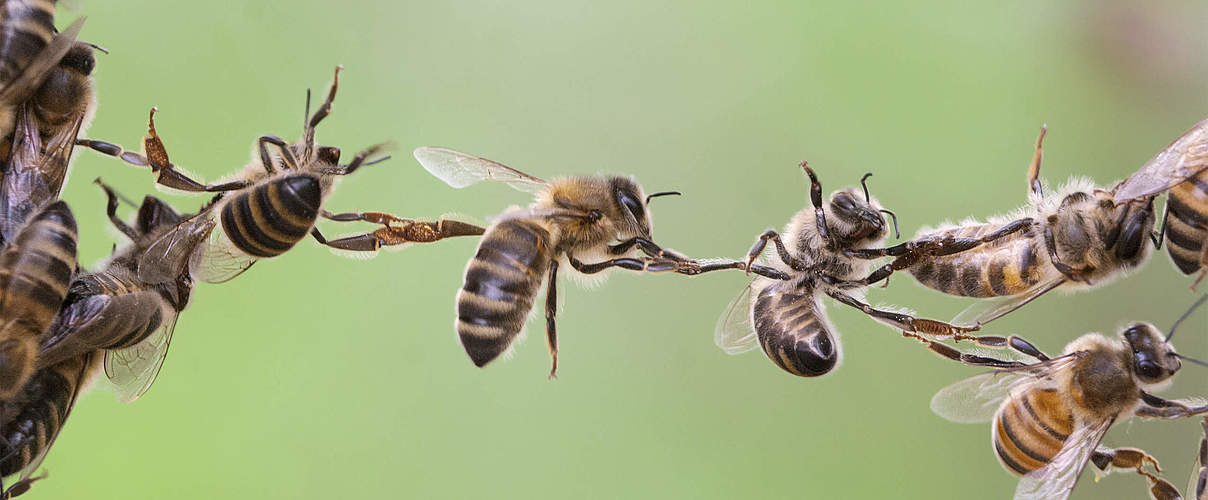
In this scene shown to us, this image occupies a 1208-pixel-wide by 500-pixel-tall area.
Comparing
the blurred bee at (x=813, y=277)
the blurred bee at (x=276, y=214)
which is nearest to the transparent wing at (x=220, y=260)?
the blurred bee at (x=276, y=214)

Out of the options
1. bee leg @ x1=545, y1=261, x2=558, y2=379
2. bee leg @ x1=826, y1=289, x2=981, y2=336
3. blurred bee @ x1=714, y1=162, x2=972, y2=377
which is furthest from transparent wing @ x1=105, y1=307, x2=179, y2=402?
bee leg @ x1=826, y1=289, x2=981, y2=336

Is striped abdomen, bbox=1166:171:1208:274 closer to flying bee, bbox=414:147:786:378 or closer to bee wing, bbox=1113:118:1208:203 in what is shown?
bee wing, bbox=1113:118:1208:203

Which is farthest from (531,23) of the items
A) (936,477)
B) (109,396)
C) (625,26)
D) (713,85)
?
(936,477)

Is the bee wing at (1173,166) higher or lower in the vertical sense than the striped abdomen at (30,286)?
higher

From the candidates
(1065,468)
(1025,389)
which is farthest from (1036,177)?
(1065,468)

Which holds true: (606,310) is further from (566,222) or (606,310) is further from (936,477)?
(566,222)

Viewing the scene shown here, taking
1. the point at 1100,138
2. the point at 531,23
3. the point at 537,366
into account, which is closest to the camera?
the point at 537,366

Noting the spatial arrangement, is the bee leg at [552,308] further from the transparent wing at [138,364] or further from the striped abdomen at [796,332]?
the transparent wing at [138,364]
